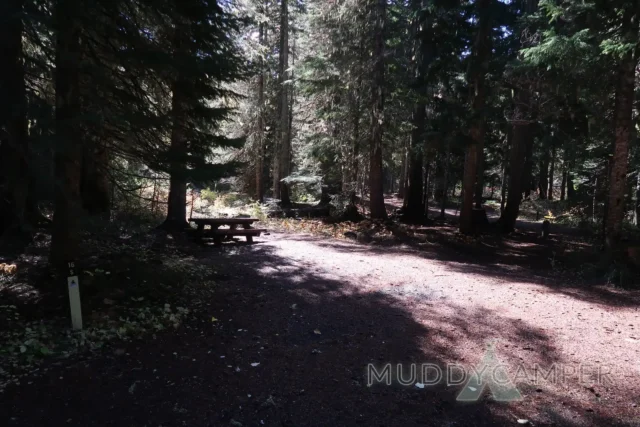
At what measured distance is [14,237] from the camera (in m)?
7.36

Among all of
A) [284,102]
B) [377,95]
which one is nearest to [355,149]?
[377,95]

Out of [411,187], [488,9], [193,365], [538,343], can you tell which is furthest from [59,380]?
[411,187]

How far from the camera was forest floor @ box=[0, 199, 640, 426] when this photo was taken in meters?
3.55

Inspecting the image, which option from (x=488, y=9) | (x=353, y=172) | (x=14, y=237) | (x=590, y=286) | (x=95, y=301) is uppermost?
(x=488, y=9)

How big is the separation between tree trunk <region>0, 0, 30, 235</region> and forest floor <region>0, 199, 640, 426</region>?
1553mm

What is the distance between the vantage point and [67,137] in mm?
4664

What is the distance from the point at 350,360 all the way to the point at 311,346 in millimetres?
577

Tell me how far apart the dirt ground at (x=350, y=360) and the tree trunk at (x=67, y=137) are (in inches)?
89.2

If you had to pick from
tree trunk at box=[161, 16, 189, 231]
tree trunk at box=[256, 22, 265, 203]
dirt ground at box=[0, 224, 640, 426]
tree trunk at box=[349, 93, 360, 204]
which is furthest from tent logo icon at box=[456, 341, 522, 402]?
tree trunk at box=[256, 22, 265, 203]

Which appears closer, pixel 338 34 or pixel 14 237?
pixel 14 237

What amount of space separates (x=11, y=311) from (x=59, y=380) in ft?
5.98

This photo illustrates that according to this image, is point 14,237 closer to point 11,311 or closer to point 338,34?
point 11,311

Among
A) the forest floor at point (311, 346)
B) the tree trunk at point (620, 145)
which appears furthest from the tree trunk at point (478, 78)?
the forest floor at point (311, 346)

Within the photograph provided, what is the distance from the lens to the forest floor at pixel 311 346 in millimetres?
3547
